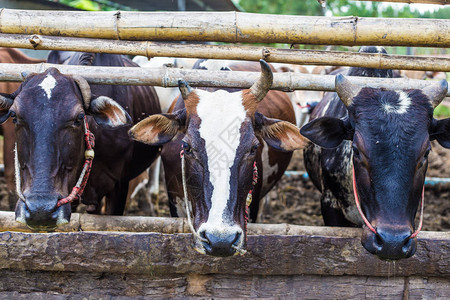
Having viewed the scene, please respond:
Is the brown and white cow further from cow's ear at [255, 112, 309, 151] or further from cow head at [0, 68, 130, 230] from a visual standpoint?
cow's ear at [255, 112, 309, 151]

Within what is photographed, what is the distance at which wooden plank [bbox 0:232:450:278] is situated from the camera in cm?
324

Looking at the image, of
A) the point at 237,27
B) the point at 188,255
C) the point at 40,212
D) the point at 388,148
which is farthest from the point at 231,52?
the point at 40,212

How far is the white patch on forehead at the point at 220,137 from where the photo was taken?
122 inches

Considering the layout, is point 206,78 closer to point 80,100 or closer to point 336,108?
point 80,100

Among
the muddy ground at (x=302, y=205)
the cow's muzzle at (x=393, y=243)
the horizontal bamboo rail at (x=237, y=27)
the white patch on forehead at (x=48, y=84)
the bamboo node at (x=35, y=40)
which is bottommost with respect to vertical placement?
the muddy ground at (x=302, y=205)

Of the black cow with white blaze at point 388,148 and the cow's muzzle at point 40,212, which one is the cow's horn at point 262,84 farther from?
the cow's muzzle at point 40,212

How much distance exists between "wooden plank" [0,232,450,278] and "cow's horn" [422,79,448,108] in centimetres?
87

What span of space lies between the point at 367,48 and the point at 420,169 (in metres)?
1.61

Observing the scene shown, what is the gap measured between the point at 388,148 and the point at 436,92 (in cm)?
62

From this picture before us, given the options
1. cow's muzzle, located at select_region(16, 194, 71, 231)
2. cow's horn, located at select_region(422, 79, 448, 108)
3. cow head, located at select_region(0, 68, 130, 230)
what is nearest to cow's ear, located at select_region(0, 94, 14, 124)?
cow head, located at select_region(0, 68, 130, 230)

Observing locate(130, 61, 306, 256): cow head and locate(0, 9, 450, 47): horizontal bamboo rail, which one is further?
locate(0, 9, 450, 47): horizontal bamboo rail

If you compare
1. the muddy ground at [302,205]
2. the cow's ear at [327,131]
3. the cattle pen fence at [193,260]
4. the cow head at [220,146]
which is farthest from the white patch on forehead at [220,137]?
the muddy ground at [302,205]

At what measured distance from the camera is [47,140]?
334cm

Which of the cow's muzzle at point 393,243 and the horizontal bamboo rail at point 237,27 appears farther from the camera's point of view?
the horizontal bamboo rail at point 237,27
